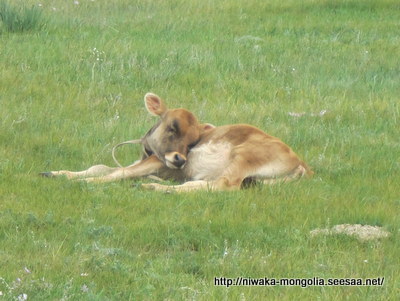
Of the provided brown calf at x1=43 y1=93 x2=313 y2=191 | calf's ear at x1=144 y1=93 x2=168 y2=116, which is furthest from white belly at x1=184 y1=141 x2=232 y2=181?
calf's ear at x1=144 y1=93 x2=168 y2=116

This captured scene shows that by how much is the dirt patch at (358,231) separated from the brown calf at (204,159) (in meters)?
1.25

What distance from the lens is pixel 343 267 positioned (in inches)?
262

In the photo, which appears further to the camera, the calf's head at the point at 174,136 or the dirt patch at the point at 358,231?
the calf's head at the point at 174,136

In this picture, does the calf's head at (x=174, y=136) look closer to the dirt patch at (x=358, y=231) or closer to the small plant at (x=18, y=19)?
the dirt patch at (x=358, y=231)

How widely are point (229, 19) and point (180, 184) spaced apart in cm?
971

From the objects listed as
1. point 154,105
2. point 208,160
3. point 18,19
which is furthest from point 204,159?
point 18,19

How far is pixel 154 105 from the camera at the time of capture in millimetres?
9484

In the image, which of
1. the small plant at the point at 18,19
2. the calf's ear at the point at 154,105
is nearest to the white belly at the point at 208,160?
the calf's ear at the point at 154,105

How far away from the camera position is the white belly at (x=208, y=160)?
8820mm

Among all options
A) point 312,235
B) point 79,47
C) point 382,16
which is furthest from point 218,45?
point 312,235

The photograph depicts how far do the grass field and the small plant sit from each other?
163 millimetres

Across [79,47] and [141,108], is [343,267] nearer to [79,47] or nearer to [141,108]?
[141,108]

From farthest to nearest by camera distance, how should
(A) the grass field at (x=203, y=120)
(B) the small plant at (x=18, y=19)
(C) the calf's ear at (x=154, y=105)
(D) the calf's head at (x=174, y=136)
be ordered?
(B) the small plant at (x=18, y=19) → (C) the calf's ear at (x=154, y=105) → (D) the calf's head at (x=174, y=136) → (A) the grass field at (x=203, y=120)

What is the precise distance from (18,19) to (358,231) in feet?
28.7
